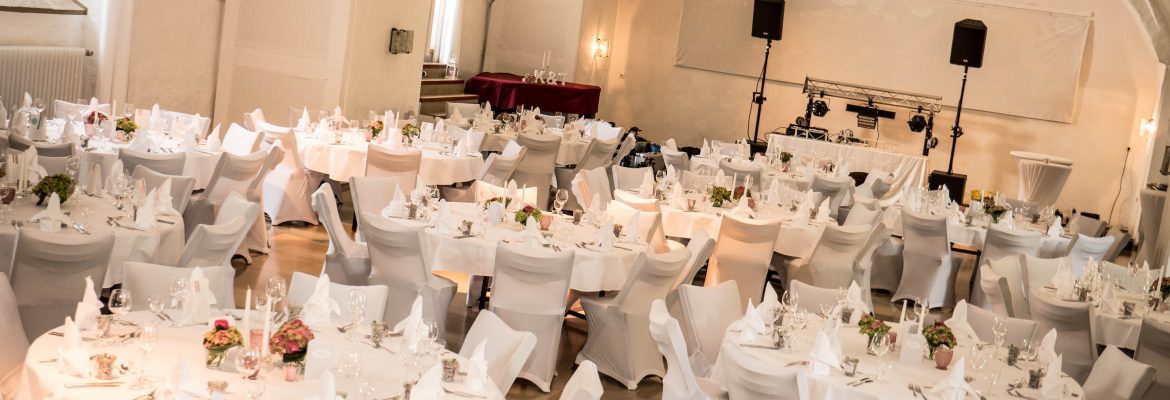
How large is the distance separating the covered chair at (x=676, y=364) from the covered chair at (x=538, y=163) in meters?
6.21

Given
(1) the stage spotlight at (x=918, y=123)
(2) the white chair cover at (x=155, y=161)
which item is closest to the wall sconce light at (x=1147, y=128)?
(1) the stage spotlight at (x=918, y=123)

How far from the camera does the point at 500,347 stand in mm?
4633

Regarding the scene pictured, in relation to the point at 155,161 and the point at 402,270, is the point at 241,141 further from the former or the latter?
the point at 402,270

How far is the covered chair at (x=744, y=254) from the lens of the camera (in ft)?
27.4

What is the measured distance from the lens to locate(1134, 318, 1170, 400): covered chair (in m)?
6.41

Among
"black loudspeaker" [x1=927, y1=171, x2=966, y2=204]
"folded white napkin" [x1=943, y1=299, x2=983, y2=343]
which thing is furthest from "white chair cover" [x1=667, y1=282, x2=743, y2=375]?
"black loudspeaker" [x1=927, y1=171, x2=966, y2=204]

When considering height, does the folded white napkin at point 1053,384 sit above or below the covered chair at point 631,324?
above

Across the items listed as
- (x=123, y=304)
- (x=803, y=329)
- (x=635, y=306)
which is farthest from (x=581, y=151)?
(x=123, y=304)

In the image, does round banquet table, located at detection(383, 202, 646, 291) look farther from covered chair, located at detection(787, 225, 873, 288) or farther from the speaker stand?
the speaker stand

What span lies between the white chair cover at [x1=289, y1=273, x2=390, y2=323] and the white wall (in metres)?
13.2

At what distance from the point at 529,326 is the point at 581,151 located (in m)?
6.53

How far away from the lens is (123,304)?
4.11 metres

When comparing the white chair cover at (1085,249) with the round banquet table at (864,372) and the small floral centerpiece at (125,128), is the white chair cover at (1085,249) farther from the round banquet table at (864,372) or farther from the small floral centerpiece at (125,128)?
the small floral centerpiece at (125,128)

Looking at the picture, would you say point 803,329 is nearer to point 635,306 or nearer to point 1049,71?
point 635,306
